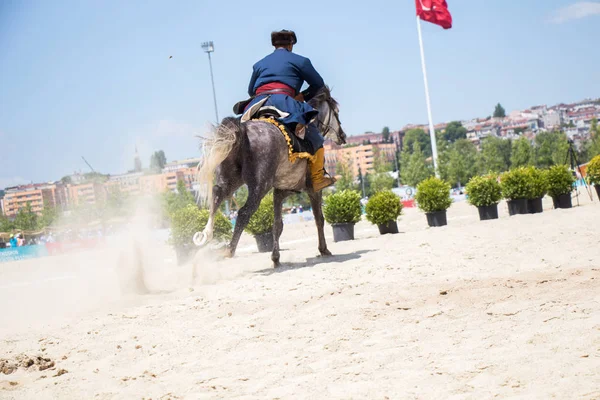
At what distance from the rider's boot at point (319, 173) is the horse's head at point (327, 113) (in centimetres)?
68

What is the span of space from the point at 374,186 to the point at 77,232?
64.2 m

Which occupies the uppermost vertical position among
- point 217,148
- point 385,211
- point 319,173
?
point 217,148

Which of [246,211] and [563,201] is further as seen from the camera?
[563,201]

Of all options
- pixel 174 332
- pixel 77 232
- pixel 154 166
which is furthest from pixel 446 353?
pixel 77 232

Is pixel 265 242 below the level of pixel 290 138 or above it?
below

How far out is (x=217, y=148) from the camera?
7.64 meters

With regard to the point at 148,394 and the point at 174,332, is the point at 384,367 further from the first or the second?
the point at 174,332

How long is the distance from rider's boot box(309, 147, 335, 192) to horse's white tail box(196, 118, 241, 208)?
1.73 metres

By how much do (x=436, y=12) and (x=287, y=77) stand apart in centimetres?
2634

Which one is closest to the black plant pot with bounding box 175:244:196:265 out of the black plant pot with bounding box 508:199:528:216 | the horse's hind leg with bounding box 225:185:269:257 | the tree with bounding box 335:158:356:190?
the horse's hind leg with bounding box 225:185:269:257

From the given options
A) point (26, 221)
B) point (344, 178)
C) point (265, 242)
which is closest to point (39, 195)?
point (26, 221)

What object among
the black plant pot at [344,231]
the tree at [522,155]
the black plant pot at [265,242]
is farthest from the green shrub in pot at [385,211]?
the tree at [522,155]

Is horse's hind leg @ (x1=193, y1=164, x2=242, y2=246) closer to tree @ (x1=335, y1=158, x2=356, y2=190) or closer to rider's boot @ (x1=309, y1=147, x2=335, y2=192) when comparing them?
rider's boot @ (x1=309, y1=147, x2=335, y2=192)

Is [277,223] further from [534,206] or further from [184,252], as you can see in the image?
[534,206]
